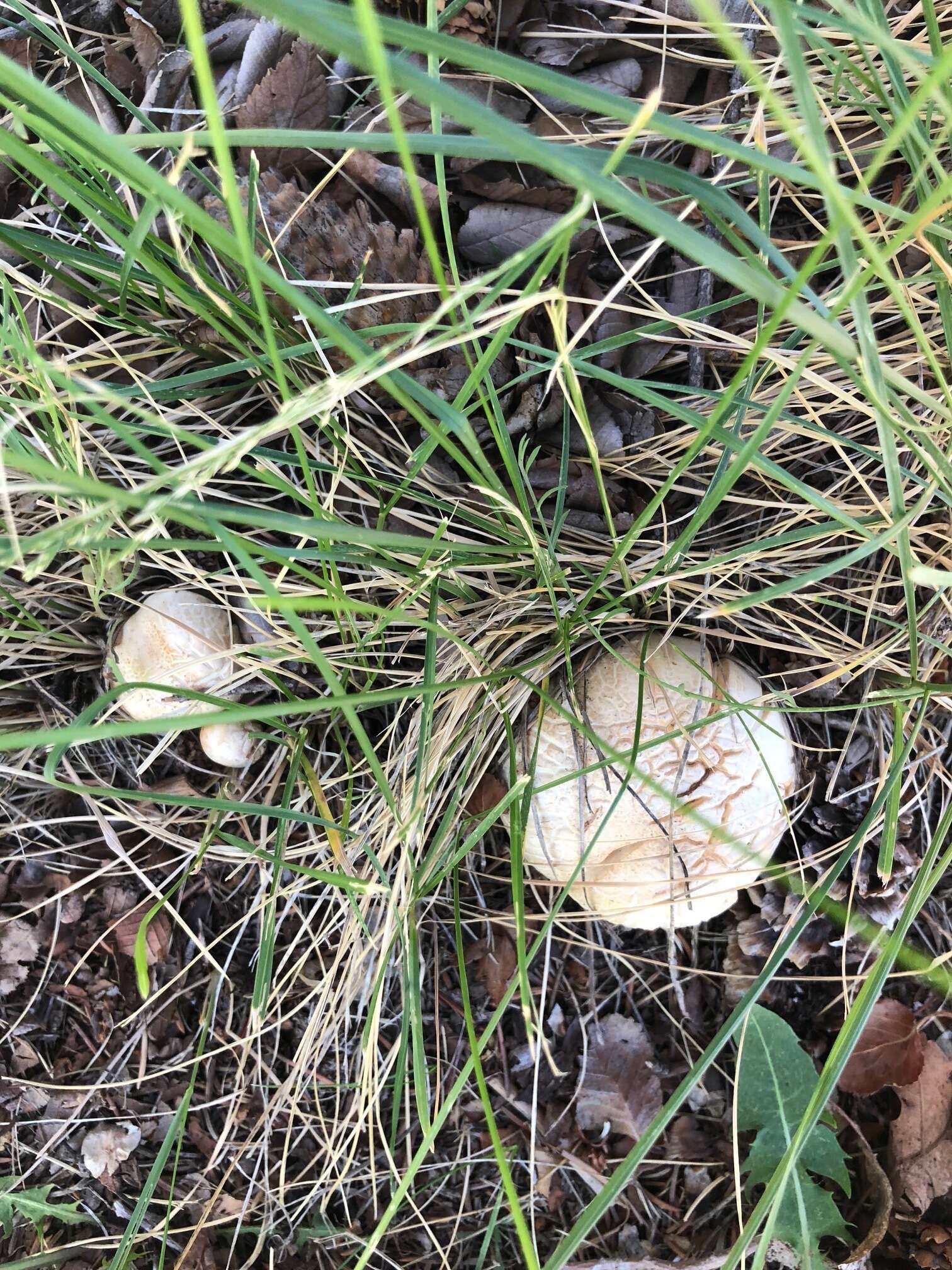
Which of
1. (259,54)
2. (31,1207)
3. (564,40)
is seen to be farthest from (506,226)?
(31,1207)

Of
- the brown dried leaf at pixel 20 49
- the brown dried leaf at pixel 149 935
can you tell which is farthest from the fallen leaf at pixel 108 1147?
the brown dried leaf at pixel 20 49

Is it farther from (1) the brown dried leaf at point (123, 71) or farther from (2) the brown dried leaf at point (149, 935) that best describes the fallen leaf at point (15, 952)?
(1) the brown dried leaf at point (123, 71)

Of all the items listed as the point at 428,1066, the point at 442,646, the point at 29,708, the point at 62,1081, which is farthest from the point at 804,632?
the point at 62,1081

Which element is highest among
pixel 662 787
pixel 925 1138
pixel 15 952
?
pixel 662 787

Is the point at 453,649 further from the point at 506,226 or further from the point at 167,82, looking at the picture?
the point at 167,82

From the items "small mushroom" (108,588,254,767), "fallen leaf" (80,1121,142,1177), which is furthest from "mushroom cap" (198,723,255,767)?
"fallen leaf" (80,1121,142,1177)

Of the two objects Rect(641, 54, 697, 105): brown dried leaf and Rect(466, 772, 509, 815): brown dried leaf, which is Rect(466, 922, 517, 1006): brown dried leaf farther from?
Rect(641, 54, 697, 105): brown dried leaf

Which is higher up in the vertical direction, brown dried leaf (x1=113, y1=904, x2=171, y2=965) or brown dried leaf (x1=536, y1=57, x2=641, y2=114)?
brown dried leaf (x1=536, y1=57, x2=641, y2=114)
